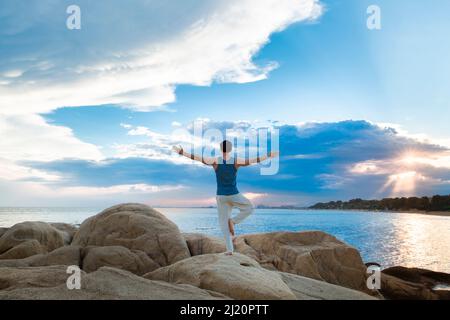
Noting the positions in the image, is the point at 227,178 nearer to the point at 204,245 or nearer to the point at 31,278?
the point at 31,278

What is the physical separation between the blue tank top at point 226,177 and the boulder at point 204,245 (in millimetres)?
5850

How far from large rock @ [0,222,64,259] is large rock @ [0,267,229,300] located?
21.8 ft

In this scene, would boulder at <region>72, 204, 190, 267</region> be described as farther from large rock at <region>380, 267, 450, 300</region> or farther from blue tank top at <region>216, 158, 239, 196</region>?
large rock at <region>380, 267, 450, 300</region>

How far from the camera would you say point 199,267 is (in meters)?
9.64

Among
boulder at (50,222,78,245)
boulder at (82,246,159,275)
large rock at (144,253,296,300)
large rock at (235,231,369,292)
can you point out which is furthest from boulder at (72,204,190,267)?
large rock at (144,253,296,300)

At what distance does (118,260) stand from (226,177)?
→ 534cm

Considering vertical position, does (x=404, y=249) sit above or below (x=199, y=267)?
below

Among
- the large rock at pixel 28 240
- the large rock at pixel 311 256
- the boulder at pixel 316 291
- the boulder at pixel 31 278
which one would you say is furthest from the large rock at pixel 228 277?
the large rock at pixel 28 240

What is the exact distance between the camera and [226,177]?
10898mm

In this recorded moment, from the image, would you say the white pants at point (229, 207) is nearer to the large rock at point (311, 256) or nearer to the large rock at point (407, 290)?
the large rock at point (311, 256)

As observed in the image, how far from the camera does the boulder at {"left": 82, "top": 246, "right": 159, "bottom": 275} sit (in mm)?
13469
